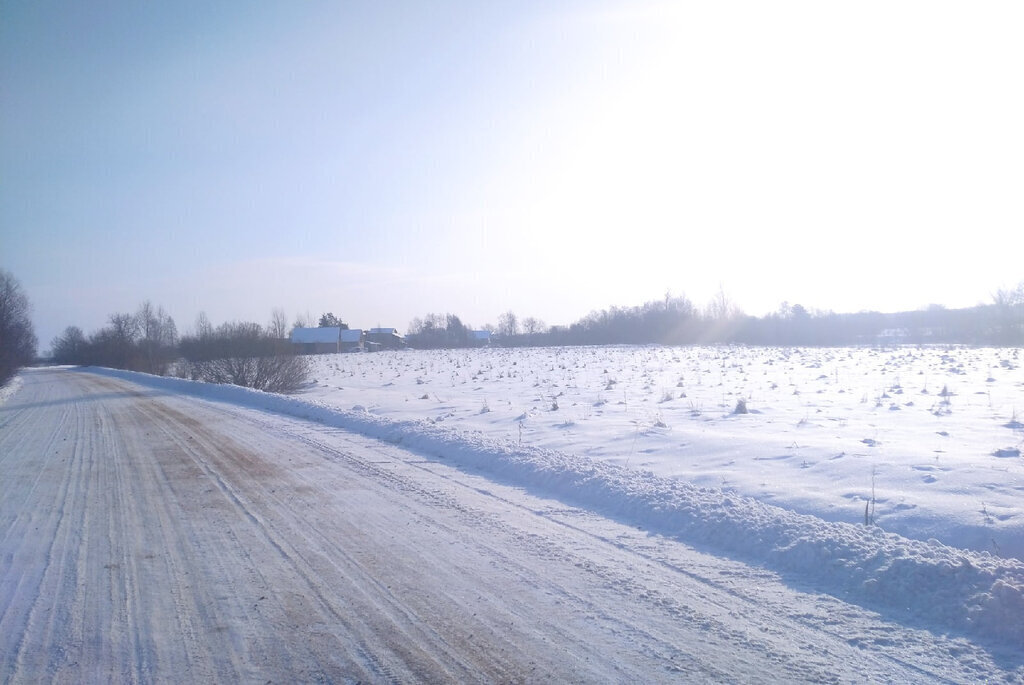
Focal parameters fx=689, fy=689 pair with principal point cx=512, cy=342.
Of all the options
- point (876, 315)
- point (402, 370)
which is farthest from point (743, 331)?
point (402, 370)

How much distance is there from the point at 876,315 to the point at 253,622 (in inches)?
3207

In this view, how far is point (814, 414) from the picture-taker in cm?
1627

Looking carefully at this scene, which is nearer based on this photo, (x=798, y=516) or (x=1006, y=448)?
(x=798, y=516)

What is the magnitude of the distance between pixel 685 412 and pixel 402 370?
87.4ft

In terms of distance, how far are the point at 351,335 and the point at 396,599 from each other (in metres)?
109

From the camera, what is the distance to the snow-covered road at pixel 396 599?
4645mm

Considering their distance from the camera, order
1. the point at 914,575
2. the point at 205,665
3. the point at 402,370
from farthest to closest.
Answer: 1. the point at 402,370
2. the point at 914,575
3. the point at 205,665

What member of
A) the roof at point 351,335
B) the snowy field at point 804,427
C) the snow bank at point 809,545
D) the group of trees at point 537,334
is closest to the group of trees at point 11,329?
the group of trees at point 537,334

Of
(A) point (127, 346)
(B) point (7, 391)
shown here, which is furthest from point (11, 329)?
(A) point (127, 346)

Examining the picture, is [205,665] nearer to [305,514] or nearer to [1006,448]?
[305,514]

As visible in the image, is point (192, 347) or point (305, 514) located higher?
point (192, 347)

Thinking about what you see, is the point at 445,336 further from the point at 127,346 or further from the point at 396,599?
the point at 396,599

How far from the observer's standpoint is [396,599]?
5820 millimetres

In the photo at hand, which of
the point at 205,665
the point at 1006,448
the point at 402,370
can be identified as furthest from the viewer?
the point at 402,370
